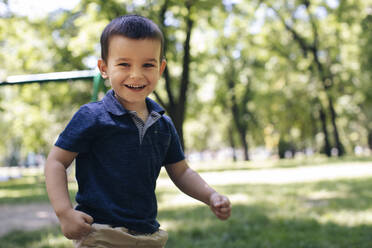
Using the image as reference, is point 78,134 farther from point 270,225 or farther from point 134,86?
point 270,225

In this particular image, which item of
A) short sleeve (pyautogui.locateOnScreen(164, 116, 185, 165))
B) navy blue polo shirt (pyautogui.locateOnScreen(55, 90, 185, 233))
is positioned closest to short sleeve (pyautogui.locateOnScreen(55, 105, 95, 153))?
navy blue polo shirt (pyautogui.locateOnScreen(55, 90, 185, 233))

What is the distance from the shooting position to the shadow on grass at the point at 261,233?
412cm

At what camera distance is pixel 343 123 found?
127ft

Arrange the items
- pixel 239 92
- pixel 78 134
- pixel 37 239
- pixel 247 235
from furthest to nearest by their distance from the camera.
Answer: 1. pixel 239 92
2. pixel 37 239
3. pixel 247 235
4. pixel 78 134

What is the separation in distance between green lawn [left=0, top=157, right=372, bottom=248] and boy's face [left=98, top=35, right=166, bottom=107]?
9.00 feet

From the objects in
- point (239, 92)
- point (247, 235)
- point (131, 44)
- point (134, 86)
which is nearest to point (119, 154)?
point (134, 86)

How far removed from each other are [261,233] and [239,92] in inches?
1083

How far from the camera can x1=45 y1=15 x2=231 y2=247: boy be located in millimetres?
1626

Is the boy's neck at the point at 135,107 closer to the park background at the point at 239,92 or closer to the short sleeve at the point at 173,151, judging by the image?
the short sleeve at the point at 173,151

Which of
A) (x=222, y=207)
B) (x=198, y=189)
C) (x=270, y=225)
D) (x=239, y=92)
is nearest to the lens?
(x=222, y=207)

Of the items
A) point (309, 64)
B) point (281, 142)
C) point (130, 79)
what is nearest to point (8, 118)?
point (309, 64)

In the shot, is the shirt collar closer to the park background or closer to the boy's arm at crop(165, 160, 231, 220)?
the boy's arm at crop(165, 160, 231, 220)

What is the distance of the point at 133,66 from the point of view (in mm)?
1676

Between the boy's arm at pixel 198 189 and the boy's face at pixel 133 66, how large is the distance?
0.44 m
